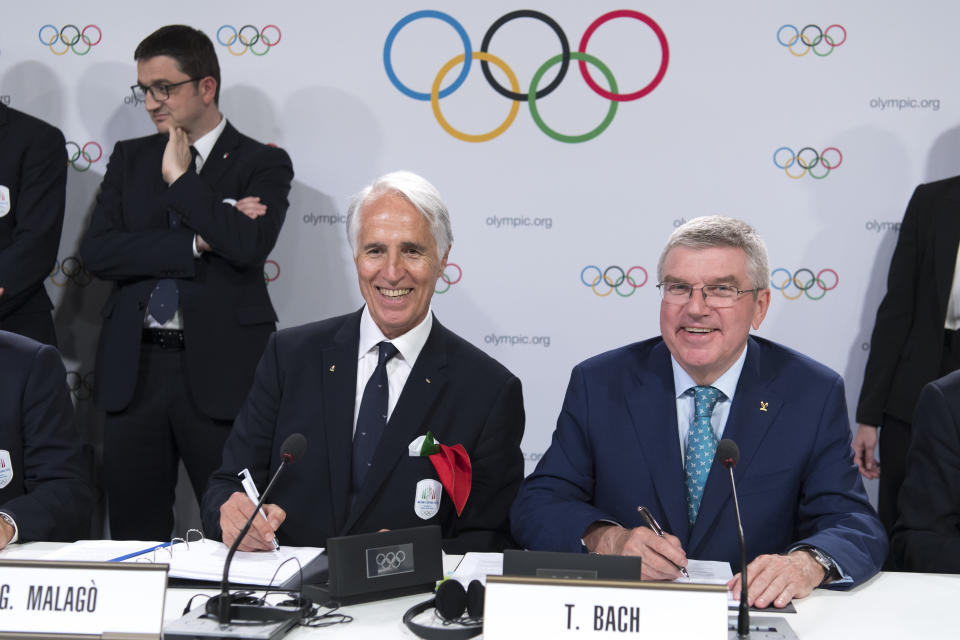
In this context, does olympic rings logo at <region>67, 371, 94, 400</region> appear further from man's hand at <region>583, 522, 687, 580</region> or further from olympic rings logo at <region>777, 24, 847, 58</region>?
olympic rings logo at <region>777, 24, 847, 58</region>

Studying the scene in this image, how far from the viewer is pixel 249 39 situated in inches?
193

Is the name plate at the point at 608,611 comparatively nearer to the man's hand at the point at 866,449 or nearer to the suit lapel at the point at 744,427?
the suit lapel at the point at 744,427

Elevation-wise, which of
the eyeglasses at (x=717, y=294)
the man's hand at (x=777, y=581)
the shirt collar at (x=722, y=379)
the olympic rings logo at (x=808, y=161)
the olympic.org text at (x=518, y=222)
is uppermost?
the olympic rings logo at (x=808, y=161)

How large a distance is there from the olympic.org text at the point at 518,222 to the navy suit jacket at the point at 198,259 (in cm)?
99

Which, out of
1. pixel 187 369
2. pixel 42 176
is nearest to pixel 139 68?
pixel 42 176

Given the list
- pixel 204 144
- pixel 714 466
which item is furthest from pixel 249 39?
pixel 714 466

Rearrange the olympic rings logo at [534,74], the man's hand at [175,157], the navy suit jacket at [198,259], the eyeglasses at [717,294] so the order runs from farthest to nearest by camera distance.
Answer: the olympic rings logo at [534,74] → the man's hand at [175,157] → the navy suit jacket at [198,259] → the eyeglasses at [717,294]

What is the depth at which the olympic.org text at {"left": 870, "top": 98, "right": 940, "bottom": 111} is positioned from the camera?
179 inches

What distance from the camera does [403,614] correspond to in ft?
6.81

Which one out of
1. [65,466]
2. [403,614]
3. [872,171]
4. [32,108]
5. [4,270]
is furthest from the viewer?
[32,108]

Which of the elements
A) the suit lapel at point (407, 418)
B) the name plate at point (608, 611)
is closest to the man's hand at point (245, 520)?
the suit lapel at point (407, 418)

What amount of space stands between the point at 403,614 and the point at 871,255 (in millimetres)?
3288

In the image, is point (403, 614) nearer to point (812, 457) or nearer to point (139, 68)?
point (812, 457)

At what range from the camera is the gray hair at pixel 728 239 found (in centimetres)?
262
